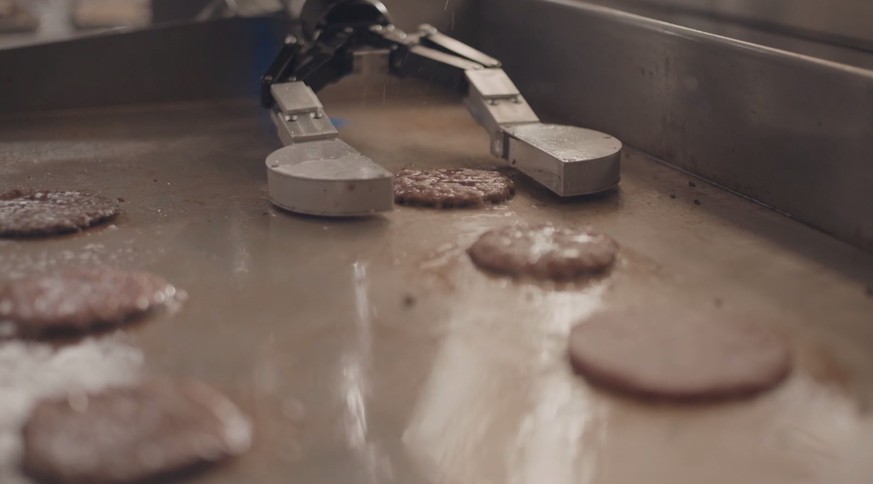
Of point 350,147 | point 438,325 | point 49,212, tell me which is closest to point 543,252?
point 438,325

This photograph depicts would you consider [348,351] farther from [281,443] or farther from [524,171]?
[524,171]

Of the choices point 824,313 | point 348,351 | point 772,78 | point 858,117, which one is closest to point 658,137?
point 772,78

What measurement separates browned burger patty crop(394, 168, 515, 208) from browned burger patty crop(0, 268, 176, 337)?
599 mm

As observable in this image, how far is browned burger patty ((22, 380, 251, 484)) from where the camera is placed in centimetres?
107

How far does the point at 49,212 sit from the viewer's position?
1853 millimetres

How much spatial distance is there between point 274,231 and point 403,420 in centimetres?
75

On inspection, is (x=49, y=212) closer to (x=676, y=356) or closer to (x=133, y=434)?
(x=133, y=434)

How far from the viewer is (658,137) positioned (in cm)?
238

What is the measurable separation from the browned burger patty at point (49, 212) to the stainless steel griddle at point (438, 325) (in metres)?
0.03

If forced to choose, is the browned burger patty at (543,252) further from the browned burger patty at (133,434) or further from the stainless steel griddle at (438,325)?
the browned burger patty at (133,434)

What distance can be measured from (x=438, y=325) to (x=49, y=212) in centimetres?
86

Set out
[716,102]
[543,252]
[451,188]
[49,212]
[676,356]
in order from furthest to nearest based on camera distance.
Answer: [716,102], [451,188], [49,212], [543,252], [676,356]

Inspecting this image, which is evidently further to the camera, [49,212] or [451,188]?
[451,188]

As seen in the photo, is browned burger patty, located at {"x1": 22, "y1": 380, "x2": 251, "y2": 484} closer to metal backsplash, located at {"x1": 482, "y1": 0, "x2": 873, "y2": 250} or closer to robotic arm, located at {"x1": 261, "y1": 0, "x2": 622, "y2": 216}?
robotic arm, located at {"x1": 261, "y1": 0, "x2": 622, "y2": 216}
